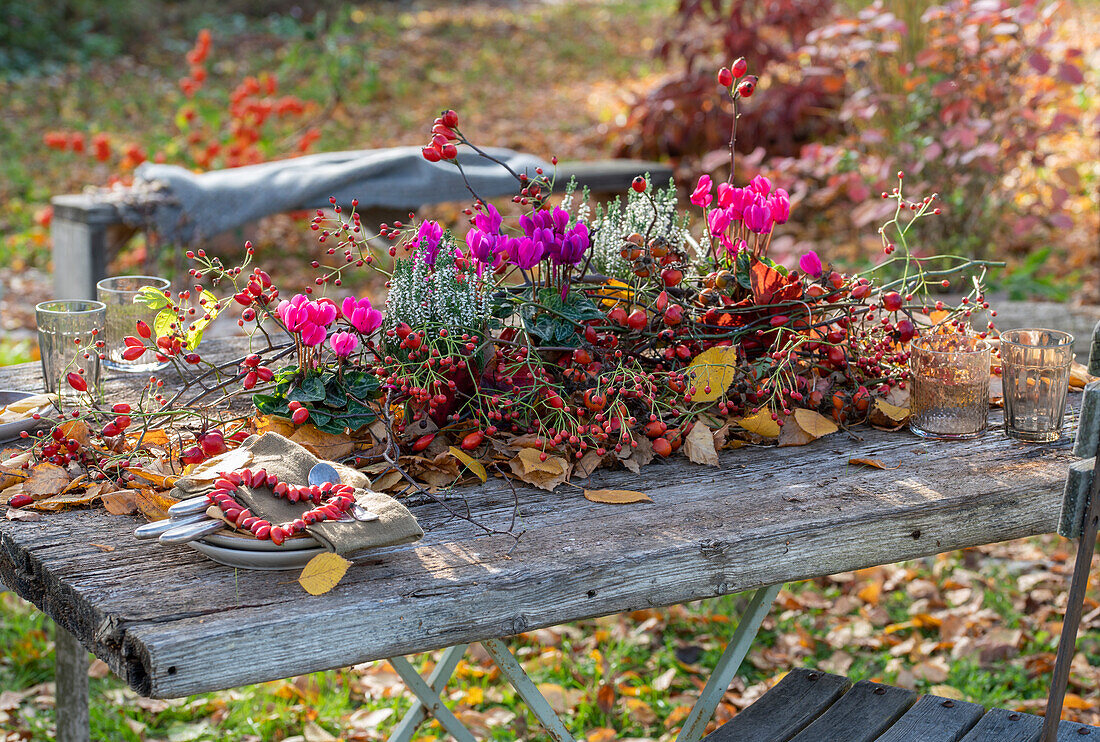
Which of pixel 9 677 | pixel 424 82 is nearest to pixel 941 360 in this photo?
pixel 9 677

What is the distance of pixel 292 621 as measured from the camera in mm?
1155

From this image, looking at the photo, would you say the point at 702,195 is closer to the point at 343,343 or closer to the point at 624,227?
the point at 624,227

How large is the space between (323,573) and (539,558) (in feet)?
0.87

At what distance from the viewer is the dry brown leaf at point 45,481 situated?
147 cm

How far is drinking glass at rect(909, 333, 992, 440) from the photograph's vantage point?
167 cm

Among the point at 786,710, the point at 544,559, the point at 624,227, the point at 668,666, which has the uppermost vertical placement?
the point at 624,227

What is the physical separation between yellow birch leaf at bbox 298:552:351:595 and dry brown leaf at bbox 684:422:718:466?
1.97 ft

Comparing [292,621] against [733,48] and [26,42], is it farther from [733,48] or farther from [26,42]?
[26,42]

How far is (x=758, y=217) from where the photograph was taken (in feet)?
5.63

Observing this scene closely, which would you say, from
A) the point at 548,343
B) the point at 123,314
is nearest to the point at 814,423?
the point at 548,343

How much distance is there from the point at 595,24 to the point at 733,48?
8.34 meters

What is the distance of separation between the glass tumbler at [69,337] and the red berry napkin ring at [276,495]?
2.02 feet

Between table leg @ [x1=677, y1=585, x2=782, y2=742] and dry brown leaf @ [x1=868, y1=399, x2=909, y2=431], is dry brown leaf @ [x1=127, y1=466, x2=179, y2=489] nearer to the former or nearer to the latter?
table leg @ [x1=677, y1=585, x2=782, y2=742]

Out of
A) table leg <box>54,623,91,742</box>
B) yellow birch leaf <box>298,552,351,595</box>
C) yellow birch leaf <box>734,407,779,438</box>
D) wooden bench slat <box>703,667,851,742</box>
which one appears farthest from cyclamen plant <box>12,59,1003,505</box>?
table leg <box>54,623,91,742</box>
